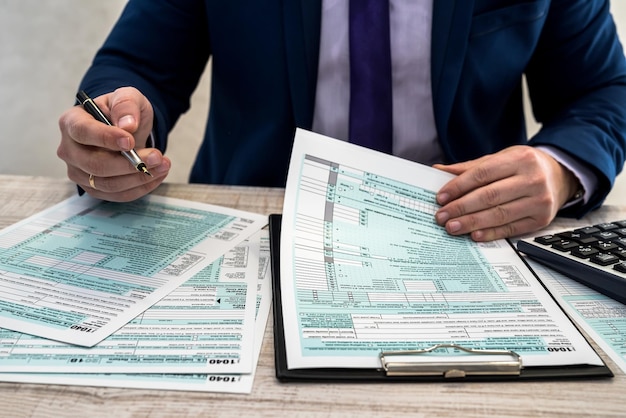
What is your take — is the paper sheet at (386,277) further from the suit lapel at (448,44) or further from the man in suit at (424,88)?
the suit lapel at (448,44)

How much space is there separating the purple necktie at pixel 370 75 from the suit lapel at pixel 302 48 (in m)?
0.05

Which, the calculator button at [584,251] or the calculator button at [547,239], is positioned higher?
the calculator button at [547,239]

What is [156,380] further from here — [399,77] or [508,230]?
[399,77]

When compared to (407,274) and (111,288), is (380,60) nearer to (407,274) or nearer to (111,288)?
(407,274)

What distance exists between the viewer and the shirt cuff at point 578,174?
720mm

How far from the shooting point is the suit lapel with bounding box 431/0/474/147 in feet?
2.53

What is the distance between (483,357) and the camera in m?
0.44

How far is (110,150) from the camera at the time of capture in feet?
2.06

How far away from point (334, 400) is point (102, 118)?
15.6 inches

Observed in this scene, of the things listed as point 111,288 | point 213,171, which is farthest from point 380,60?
point 111,288

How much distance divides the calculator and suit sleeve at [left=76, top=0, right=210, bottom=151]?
1.59ft

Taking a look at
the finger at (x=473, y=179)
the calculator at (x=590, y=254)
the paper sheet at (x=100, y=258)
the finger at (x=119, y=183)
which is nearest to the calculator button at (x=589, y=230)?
the calculator at (x=590, y=254)

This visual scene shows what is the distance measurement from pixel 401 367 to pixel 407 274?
0.14 meters

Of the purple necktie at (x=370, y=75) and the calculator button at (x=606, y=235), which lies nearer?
the calculator button at (x=606, y=235)
